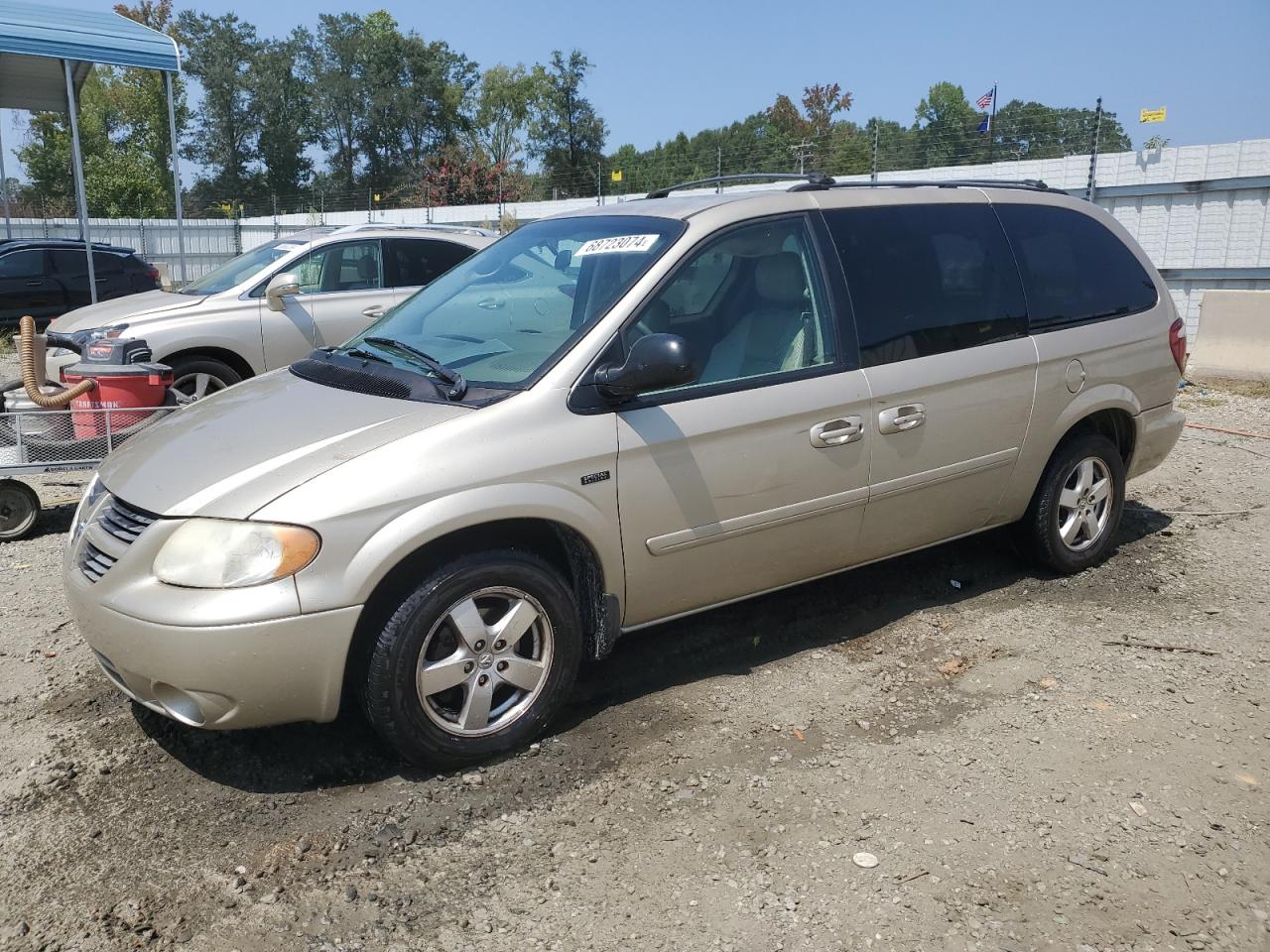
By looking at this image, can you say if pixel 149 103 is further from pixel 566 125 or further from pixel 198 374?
pixel 198 374

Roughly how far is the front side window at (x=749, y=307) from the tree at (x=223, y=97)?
252 ft

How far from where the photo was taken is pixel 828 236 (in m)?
4.22

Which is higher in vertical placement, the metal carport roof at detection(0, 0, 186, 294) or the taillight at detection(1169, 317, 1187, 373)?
the metal carport roof at detection(0, 0, 186, 294)

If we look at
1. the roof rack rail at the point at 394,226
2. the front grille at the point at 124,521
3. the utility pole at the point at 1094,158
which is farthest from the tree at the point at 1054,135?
the front grille at the point at 124,521

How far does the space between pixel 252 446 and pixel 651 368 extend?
53.1 inches

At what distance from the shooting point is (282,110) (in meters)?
76.2

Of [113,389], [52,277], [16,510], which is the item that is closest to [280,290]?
[113,389]

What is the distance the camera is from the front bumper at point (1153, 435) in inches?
208

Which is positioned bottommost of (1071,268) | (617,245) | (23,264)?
(23,264)

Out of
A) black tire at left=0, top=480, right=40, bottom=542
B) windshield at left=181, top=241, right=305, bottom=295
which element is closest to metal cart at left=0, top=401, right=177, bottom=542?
black tire at left=0, top=480, right=40, bottom=542

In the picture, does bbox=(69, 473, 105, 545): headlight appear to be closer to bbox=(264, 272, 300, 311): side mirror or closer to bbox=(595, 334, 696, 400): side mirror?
bbox=(595, 334, 696, 400): side mirror

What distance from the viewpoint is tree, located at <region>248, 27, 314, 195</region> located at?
2955 inches

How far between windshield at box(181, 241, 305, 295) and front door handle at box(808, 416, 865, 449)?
614 centimetres

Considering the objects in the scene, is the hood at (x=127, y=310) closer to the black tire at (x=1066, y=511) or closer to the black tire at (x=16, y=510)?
the black tire at (x=16, y=510)
